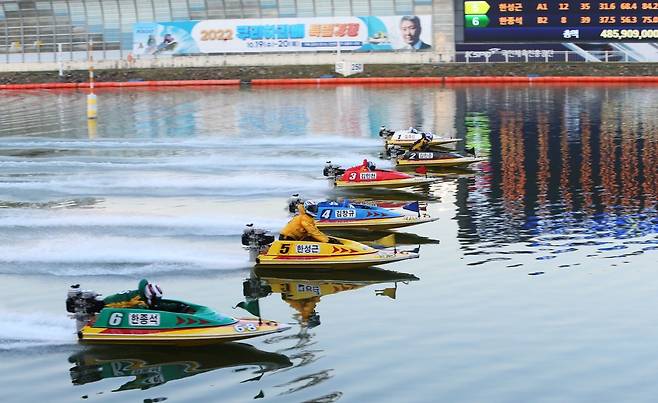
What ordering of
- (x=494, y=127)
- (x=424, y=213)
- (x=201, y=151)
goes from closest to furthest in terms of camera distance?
(x=424, y=213) → (x=201, y=151) → (x=494, y=127)

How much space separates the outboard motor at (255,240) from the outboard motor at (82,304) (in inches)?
333

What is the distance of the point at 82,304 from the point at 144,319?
1813mm

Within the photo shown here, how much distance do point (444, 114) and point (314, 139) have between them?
1659 centimetres

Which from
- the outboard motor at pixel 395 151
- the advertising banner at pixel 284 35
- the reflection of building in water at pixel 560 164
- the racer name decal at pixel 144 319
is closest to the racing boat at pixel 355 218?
the reflection of building in water at pixel 560 164

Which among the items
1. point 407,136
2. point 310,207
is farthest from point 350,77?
point 310,207

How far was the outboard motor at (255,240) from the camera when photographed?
37875 mm

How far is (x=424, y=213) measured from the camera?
149ft

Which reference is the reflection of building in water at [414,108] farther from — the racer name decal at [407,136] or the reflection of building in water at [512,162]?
the racer name decal at [407,136]

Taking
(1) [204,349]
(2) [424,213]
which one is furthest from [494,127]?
(1) [204,349]

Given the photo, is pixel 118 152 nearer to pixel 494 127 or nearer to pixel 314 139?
pixel 314 139

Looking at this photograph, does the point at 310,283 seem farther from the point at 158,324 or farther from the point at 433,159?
the point at 433,159

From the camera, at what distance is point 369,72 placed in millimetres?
117125

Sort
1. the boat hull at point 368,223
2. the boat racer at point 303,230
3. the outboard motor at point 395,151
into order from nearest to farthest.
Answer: the boat racer at point 303,230, the boat hull at point 368,223, the outboard motor at point 395,151

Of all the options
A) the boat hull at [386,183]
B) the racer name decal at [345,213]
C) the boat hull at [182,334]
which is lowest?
the boat hull at [182,334]
